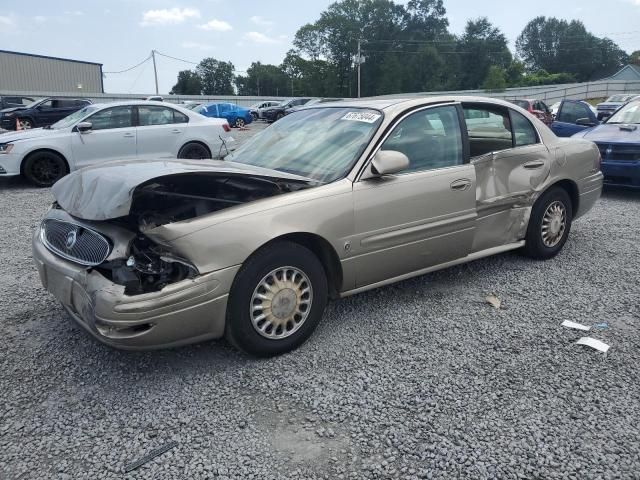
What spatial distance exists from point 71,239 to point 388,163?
207 cm

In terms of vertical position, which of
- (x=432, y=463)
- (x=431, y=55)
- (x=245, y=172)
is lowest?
(x=432, y=463)

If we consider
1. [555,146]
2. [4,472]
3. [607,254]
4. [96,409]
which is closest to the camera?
[4,472]

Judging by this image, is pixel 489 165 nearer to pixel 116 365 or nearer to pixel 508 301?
pixel 508 301

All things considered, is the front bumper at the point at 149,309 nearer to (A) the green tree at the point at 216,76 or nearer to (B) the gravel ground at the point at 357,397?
(B) the gravel ground at the point at 357,397

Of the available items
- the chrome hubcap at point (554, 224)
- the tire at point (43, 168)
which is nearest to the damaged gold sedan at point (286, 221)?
the chrome hubcap at point (554, 224)

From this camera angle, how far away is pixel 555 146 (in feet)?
15.9

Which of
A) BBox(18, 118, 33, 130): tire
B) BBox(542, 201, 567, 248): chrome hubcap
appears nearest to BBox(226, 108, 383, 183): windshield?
BBox(542, 201, 567, 248): chrome hubcap

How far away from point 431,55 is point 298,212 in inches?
3246

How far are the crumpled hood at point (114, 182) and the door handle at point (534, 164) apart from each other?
2307mm

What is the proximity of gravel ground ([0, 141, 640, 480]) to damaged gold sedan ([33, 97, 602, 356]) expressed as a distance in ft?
1.06

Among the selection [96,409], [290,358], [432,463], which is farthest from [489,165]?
[96,409]

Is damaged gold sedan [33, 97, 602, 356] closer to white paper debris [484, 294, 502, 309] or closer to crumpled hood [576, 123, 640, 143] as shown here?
white paper debris [484, 294, 502, 309]

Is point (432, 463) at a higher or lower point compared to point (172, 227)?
lower

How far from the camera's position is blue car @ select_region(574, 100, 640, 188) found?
24.8ft
